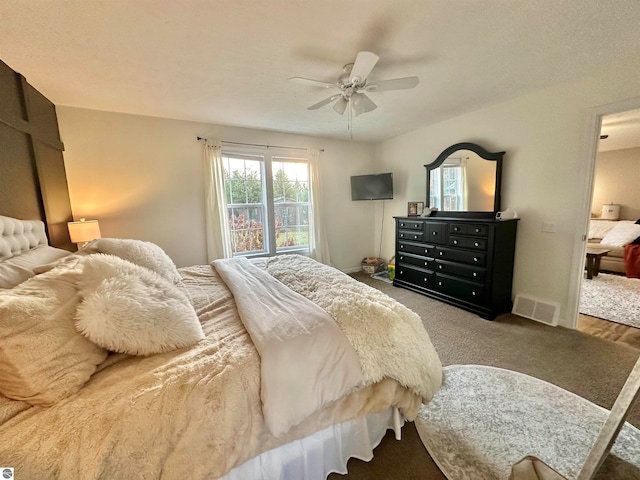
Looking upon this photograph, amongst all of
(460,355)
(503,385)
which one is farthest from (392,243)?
(503,385)

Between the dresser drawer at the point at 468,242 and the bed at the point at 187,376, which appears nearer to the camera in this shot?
the bed at the point at 187,376

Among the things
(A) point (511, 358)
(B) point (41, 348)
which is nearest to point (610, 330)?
(A) point (511, 358)

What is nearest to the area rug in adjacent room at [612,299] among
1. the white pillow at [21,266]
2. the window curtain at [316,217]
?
the window curtain at [316,217]

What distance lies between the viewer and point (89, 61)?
1931mm

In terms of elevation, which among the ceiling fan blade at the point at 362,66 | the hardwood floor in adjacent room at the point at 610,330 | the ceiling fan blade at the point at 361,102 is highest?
the ceiling fan blade at the point at 362,66

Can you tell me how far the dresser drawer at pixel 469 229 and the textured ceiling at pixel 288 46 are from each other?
4.72ft

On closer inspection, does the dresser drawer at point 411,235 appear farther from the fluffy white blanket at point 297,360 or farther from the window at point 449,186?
the fluffy white blanket at point 297,360

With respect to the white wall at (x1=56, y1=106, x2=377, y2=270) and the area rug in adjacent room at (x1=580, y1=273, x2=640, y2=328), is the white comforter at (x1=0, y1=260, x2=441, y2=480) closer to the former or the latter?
the white wall at (x1=56, y1=106, x2=377, y2=270)

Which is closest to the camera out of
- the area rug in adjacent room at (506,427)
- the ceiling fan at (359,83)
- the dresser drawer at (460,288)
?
the area rug in adjacent room at (506,427)

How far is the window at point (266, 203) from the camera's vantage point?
3.76 metres

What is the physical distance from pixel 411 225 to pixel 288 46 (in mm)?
2761

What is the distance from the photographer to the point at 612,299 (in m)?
3.22

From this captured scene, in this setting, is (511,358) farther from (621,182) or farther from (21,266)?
(621,182)

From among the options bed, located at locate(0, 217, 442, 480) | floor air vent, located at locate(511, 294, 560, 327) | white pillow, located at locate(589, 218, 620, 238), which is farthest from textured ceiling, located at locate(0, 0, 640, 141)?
white pillow, located at locate(589, 218, 620, 238)
